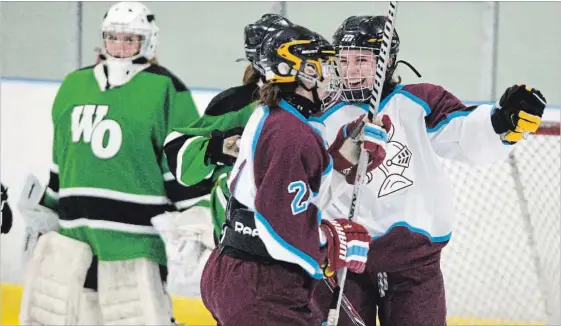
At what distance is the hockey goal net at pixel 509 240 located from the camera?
3.64m

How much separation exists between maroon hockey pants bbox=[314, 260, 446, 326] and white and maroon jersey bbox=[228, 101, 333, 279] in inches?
19.6

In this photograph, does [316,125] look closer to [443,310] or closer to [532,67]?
[443,310]

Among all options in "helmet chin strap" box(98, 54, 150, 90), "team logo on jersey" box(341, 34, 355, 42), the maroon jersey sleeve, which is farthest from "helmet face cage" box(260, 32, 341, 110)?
"helmet chin strap" box(98, 54, 150, 90)

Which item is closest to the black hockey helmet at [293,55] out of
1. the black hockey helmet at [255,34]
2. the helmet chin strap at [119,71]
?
the black hockey helmet at [255,34]

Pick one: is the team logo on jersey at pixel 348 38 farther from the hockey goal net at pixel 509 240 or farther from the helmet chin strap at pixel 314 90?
the hockey goal net at pixel 509 240

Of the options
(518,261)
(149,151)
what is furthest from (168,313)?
(518,261)

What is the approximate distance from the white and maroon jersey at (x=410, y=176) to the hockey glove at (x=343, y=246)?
38 cm

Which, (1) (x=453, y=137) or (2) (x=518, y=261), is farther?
(2) (x=518, y=261)

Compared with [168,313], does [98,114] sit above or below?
above

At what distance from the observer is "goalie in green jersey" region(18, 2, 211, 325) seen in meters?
3.48

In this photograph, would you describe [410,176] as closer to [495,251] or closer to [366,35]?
[366,35]

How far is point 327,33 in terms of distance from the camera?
411 centimetres

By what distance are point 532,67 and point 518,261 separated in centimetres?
69

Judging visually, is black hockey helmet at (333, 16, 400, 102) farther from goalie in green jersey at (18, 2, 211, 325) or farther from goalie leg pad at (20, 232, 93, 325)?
goalie leg pad at (20, 232, 93, 325)
